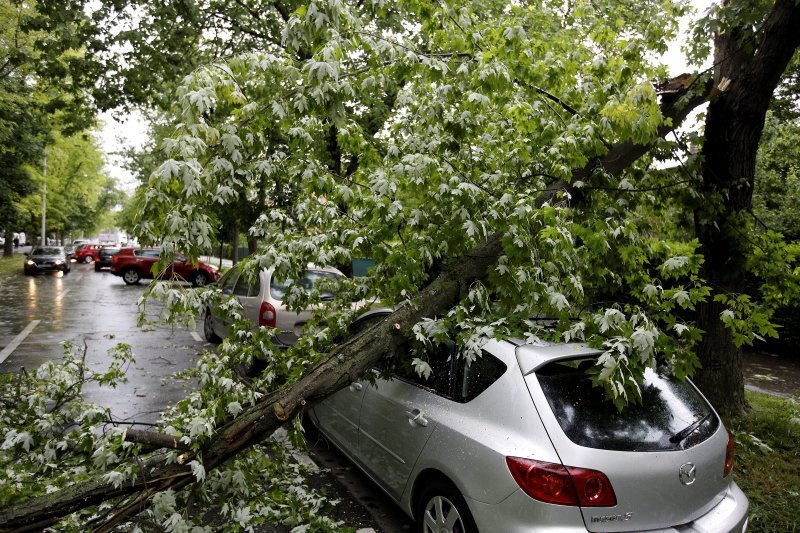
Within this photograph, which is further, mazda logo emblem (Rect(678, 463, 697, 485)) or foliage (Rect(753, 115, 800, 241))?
foliage (Rect(753, 115, 800, 241))

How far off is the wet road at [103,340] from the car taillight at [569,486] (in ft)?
11.5

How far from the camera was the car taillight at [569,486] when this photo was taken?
2535 mm

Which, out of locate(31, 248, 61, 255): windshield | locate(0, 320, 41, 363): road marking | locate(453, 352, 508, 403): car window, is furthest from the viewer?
locate(31, 248, 61, 255): windshield

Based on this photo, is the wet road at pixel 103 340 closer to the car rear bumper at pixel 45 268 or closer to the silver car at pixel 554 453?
the silver car at pixel 554 453

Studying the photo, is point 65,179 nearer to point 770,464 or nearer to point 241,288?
point 241,288

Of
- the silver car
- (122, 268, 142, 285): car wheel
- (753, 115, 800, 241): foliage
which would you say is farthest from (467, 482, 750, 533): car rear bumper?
(122, 268, 142, 285): car wheel

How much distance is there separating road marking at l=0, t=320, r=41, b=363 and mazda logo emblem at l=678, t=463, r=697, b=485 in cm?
966

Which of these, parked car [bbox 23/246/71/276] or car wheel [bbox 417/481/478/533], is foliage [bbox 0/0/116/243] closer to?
parked car [bbox 23/246/71/276]

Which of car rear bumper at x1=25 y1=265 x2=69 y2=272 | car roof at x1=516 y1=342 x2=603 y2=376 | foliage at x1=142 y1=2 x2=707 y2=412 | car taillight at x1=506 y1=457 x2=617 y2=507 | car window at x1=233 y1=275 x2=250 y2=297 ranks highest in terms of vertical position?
foliage at x1=142 y1=2 x2=707 y2=412

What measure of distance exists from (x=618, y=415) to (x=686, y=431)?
44 cm

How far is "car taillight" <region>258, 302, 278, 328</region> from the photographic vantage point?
7234 millimetres

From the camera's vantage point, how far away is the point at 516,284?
147 inches

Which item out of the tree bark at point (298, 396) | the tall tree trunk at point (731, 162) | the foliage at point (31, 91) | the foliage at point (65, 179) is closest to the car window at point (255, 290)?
the tree bark at point (298, 396)

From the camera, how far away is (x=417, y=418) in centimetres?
337
